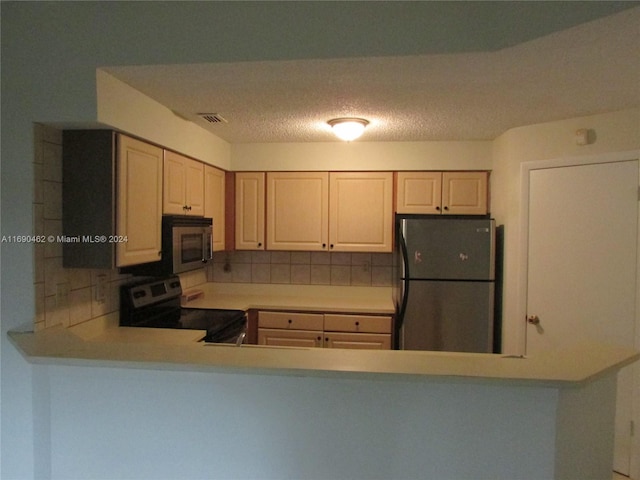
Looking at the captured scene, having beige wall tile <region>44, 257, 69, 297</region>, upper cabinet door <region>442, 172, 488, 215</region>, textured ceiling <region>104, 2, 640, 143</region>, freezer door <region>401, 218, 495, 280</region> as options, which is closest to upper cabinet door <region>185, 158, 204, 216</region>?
textured ceiling <region>104, 2, 640, 143</region>

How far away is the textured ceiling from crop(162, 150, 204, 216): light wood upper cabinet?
0.31 m

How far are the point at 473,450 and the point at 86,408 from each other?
4.81 ft

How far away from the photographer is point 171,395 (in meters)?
1.35

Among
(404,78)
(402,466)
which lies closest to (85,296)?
(402,466)

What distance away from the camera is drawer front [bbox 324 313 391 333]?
296 cm

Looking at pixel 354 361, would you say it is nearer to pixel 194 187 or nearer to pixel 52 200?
pixel 52 200

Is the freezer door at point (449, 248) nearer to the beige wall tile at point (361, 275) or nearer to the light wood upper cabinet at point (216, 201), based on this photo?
the beige wall tile at point (361, 275)

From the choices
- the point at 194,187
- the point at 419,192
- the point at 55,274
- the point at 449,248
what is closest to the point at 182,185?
the point at 194,187

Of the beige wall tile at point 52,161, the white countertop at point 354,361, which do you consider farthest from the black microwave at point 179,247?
the white countertop at point 354,361

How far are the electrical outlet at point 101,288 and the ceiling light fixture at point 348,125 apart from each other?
1781 millimetres

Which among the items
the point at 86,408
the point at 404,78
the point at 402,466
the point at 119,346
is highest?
the point at 404,78

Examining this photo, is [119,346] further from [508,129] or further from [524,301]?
[508,129]

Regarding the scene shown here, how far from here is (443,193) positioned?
3.09 metres

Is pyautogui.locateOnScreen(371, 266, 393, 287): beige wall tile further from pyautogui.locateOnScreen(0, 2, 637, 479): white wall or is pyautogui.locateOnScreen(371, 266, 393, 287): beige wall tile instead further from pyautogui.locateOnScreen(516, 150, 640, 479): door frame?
pyautogui.locateOnScreen(0, 2, 637, 479): white wall
